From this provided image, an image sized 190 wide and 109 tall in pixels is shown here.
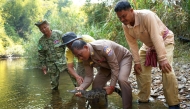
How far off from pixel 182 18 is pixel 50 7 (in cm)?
5650

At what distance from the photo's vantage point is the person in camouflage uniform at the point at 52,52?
5641 millimetres

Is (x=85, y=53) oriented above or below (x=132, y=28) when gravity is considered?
below

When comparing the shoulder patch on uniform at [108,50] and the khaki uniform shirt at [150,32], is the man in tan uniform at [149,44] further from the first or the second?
the shoulder patch on uniform at [108,50]

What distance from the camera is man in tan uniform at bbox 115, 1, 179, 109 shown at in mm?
3061

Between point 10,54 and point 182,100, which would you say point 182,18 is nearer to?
point 182,100

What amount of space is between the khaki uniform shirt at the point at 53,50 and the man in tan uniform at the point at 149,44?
250 centimetres

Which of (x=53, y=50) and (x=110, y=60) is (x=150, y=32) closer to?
(x=110, y=60)

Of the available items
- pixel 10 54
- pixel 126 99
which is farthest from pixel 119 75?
pixel 10 54

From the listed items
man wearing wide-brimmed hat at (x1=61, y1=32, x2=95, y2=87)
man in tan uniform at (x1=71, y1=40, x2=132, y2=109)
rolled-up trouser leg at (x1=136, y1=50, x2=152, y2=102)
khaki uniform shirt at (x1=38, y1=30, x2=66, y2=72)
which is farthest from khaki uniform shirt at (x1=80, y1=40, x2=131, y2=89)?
khaki uniform shirt at (x1=38, y1=30, x2=66, y2=72)


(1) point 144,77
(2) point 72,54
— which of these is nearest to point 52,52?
(2) point 72,54

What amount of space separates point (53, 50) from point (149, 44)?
295 centimetres

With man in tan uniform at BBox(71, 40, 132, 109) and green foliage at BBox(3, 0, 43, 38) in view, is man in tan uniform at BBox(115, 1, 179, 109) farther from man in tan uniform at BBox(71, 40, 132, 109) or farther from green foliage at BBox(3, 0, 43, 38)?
green foliage at BBox(3, 0, 43, 38)

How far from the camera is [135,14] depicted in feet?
10.8

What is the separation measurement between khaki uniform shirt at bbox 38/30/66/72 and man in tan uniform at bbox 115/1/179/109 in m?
2.50
